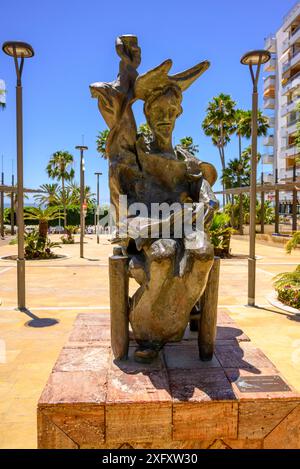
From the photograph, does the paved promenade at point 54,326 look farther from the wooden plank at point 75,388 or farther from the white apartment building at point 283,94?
the white apartment building at point 283,94

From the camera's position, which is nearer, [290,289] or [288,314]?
[288,314]

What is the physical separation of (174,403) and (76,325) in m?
2.00

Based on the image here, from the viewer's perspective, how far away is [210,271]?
3.30 m

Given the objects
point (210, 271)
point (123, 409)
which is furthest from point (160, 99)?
point (123, 409)

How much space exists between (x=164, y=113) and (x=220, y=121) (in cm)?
2865

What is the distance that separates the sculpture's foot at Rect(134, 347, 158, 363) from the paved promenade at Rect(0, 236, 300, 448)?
100cm

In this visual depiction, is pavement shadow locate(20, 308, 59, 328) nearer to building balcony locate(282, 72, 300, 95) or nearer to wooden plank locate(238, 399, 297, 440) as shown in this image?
wooden plank locate(238, 399, 297, 440)

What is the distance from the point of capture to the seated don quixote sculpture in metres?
3.12

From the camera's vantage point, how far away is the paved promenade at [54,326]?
11.6 feet

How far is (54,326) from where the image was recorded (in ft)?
19.6

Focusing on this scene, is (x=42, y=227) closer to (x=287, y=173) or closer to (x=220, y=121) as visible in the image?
(x=220, y=121)

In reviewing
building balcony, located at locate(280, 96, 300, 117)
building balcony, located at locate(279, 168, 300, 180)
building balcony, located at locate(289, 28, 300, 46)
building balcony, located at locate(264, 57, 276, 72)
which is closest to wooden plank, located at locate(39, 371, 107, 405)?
building balcony, located at locate(279, 168, 300, 180)

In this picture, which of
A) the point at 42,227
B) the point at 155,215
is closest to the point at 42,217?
the point at 42,227

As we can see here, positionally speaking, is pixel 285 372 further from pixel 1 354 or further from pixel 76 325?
pixel 1 354
